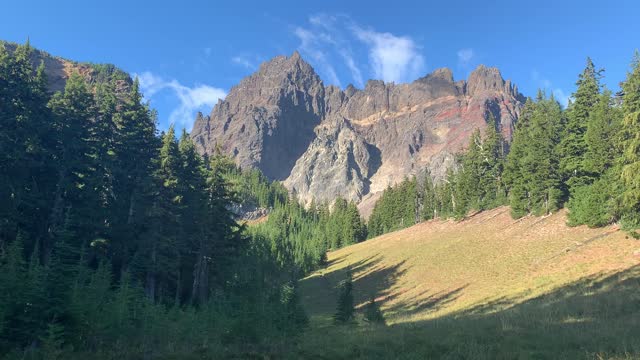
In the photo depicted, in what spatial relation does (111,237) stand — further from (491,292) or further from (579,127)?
(579,127)

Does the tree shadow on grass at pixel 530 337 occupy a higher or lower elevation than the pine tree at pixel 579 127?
lower

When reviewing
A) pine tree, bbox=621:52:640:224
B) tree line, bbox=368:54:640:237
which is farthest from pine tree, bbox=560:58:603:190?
pine tree, bbox=621:52:640:224

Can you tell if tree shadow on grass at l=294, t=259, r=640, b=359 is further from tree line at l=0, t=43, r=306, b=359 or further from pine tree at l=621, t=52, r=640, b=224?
pine tree at l=621, t=52, r=640, b=224

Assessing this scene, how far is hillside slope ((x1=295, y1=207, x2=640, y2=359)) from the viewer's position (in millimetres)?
13023

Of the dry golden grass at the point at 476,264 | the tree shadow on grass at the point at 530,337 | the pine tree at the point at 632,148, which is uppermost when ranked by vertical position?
A: the pine tree at the point at 632,148

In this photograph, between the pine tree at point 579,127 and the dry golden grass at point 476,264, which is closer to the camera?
the dry golden grass at point 476,264

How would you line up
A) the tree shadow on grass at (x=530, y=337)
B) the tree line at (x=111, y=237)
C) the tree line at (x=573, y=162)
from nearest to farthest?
the tree line at (x=111, y=237)
the tree shadow on grass at (x=530, y=337)
the tree line at (x=573, y=162)

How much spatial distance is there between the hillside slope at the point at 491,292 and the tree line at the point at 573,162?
7.63 feet

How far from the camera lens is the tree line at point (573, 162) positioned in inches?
1266

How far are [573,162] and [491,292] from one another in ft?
70.6

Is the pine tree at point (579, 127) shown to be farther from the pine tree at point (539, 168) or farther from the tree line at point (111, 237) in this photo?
the tree line at point (111, 237)

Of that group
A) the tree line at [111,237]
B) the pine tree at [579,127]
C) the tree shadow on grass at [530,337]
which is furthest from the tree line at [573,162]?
the tree line at [111,237]

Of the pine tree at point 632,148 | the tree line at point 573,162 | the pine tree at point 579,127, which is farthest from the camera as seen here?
the pine tree at point 579,127

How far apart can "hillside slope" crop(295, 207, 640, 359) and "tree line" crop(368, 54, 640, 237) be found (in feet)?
7.63
